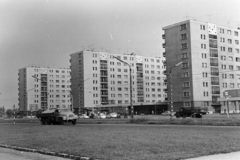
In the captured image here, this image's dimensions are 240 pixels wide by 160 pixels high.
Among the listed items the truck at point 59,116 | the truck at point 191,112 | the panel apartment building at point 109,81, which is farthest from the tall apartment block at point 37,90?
the truck at point 191,112

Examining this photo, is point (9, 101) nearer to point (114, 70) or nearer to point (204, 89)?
point (204, 89)

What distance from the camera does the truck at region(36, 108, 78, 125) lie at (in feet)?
121

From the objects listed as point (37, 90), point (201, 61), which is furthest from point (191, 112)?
point (201, 61)

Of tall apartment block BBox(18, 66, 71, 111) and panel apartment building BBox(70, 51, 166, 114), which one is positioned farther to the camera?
panel apartment building BBox(70, 51, 166, 114)

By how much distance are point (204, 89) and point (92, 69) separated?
42521 millimetres

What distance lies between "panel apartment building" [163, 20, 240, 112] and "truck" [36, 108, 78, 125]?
52.8m

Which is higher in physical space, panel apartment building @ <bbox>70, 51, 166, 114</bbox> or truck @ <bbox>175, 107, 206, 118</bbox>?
panel apartment building @ <bbox>70, 51, 166, 114</bbox>

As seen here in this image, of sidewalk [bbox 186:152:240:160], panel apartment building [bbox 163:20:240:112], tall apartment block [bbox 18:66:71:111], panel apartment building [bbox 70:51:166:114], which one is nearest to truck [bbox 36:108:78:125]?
tall apartment block [bbox 18:66:71:111]

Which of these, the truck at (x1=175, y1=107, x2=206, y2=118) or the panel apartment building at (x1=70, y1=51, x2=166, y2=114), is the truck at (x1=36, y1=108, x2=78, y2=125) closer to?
the truck at (x1=175, y1=107, x2=206, y2=118)

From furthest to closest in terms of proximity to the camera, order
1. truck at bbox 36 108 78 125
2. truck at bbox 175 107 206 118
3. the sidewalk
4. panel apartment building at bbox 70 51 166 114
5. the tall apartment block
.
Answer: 1. panel apartment building at bbox 70 51 166 114
2. the tall apartment block
3. truck at bbox 175 107 206 118
4. truck at bbox 36 108 78 125
5. the sidewalk

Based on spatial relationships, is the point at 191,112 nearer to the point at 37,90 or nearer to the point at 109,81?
the point at 37,90

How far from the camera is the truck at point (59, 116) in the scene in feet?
121

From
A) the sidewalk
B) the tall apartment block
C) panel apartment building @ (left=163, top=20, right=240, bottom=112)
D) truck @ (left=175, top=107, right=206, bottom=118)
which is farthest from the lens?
panel apartment building @ (left=163, top=20, right=240, bottom=112)

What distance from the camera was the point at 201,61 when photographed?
88.3m
